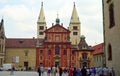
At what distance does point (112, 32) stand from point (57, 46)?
67.3 metres

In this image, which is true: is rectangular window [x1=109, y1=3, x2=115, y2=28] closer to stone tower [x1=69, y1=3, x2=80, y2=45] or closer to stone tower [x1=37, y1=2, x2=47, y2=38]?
stone tower [x1=69, y1=3, x2=80, y2=45]

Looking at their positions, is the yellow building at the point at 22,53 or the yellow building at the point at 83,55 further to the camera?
the yellow building at the point at 22,53

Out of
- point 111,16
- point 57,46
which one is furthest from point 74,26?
point 111,16

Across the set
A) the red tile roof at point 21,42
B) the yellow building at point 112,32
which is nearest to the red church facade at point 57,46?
the red tile roof at point 21,42

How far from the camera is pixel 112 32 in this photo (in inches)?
1153

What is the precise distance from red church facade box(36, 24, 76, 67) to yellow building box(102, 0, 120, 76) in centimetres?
6345

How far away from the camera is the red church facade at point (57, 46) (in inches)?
3755

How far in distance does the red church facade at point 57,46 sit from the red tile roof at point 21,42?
9720mm

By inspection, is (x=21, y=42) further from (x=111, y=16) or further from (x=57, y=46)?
(x=111, y=16)

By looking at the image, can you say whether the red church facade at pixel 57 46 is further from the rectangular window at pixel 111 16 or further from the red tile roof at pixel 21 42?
the rectangular window at pixel 111 16

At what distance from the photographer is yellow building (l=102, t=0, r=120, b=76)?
1086 inches

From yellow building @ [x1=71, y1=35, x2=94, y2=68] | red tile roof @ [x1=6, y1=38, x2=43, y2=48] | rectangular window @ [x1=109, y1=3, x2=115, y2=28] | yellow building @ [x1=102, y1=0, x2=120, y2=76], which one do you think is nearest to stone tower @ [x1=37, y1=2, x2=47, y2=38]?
red tile roof @ [x1=6, y1=38, x2=43, y2=48]

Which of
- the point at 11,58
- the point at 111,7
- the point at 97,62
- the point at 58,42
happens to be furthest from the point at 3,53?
the point at 111,7

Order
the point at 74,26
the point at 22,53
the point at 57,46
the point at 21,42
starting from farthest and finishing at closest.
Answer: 1. the point at 74,26
2. the point at 21,42
3. the point at 22,53
4. the point at 57,46
